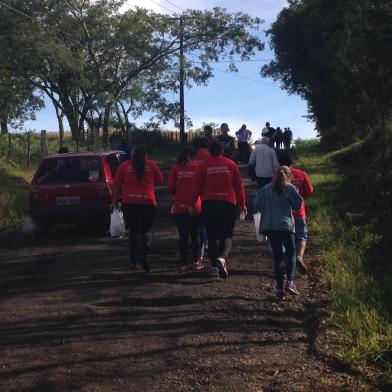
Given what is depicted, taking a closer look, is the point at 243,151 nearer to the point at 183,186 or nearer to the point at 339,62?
the point at 339,62

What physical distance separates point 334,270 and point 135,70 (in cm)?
3408

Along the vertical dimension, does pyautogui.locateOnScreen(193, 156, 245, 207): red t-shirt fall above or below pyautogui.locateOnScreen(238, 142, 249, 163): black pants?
below

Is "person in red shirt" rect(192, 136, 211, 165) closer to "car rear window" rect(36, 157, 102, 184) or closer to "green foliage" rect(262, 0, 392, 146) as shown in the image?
"car rear window" rect(36, 157, 102, 184)

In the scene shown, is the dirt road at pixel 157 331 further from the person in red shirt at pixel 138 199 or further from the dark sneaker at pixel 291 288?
the person in red shirt at pixel 138 199

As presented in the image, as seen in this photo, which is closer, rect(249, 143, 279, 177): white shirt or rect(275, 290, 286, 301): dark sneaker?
rect(275, 290, 286, 301): dark sneaker

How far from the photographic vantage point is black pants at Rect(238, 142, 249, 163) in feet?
86.1

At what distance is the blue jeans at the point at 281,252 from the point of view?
321 inches

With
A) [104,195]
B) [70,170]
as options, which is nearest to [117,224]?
[104,195]

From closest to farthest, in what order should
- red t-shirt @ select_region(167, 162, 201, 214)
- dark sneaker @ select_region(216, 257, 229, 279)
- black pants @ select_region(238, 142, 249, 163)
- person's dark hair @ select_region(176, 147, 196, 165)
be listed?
1. dark sneaker @ select_region(216, 257, 229, 279)
2. red t-shirt @ select_region(167, 162, 201, 214)
3. person's dark hair @ select_region(176, 147, 196, 165)
4. black pants @ select_region(238, 142, 249, 163)

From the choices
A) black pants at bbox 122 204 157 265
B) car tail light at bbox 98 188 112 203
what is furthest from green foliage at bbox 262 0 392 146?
black pants at bbox 122 204 157 265

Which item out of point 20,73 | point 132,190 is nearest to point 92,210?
point 132,190

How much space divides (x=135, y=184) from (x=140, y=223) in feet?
1.76

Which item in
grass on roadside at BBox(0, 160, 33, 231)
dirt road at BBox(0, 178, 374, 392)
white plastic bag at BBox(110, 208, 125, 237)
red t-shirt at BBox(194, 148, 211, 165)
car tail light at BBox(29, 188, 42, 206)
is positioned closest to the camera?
dirt road at BBox(0, 178, 374, 392)

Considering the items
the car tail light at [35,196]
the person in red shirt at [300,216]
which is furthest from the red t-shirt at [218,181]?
the car tail light at [35,196]
